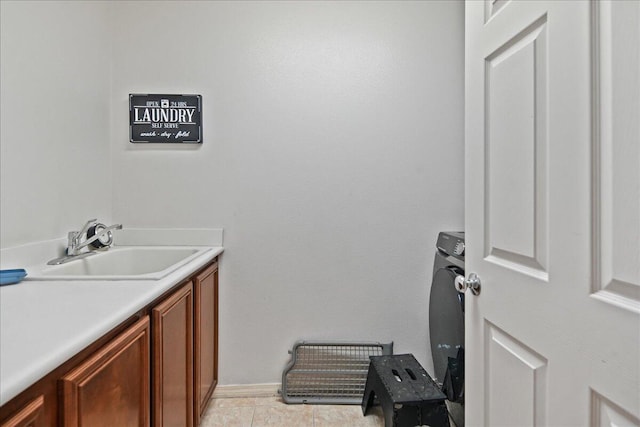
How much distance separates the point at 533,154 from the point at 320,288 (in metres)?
1.44

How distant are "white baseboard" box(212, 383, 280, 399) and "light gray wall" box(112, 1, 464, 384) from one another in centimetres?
5

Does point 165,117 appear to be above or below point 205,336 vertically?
above

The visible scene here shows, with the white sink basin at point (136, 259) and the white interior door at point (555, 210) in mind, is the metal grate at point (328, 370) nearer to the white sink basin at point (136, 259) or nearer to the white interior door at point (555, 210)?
the white sink basin at point (136, 259)

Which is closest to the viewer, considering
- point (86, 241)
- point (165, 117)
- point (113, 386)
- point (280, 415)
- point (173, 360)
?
point (113, 386)

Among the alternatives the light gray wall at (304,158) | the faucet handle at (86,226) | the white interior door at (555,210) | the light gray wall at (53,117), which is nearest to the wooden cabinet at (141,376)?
the light gray wall at (304,158)

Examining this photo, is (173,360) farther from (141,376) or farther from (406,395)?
(406,395)

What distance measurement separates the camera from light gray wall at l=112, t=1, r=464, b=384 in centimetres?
198

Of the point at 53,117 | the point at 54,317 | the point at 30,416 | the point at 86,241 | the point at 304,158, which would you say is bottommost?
the point at 30,416

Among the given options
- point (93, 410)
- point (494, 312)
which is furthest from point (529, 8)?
point (93, 410)

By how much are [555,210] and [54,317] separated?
1130 mm

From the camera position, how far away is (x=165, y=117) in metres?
1.97

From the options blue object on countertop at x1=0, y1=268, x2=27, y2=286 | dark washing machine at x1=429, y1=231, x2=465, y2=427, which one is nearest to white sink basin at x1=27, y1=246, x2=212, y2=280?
blue object on countertop at x1=0, y1=268, x2=27, y2=286

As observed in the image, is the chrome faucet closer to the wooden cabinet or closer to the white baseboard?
the wooden cabinet

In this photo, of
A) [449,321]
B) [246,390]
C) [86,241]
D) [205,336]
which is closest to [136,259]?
[86,241]
